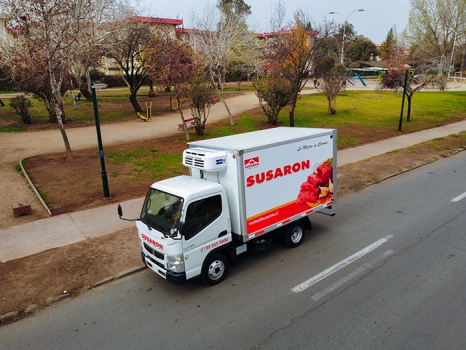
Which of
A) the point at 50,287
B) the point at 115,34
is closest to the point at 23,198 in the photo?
the point at 50,287

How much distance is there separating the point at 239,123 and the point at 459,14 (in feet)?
171

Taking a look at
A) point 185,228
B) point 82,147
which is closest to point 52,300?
point 185,228

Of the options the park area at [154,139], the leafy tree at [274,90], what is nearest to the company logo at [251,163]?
the park area at [154,139]

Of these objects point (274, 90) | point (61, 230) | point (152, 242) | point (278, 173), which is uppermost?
point (274, 90)

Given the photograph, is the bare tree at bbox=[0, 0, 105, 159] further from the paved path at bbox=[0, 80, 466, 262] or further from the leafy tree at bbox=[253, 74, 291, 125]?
the leafy tree at bbox=[253, 74, 291, 125]

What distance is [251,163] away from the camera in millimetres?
6961

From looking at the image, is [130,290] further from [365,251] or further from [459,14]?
[459,14]

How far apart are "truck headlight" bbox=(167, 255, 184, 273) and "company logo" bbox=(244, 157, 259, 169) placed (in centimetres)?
211

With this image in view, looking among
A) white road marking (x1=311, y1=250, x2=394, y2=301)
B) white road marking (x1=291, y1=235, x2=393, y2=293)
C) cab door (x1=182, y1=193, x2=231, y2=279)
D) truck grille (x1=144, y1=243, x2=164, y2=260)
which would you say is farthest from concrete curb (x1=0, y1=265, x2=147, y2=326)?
white road marking (x1=311, y1=250, x2=394, y2=301)

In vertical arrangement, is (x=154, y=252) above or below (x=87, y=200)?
above

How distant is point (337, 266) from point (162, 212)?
3838 mm

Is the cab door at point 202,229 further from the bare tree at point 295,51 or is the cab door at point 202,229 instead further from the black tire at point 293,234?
the bare tree at point 295,51

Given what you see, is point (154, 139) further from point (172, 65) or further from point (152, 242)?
point (152, 242)

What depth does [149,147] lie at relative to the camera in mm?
17781
